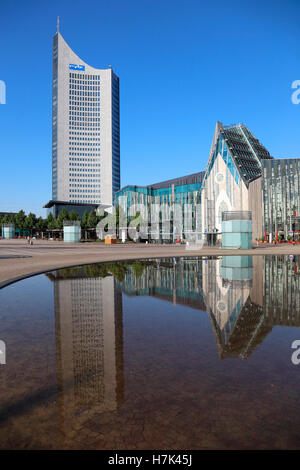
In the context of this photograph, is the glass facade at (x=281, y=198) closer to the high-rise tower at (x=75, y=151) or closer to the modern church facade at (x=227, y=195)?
the modern church facade at (x=227, y=195)

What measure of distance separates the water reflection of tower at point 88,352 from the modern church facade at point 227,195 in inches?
2234

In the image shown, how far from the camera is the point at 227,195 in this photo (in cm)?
8156

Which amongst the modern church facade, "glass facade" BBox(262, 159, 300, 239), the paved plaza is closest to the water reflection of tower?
the paved plaza

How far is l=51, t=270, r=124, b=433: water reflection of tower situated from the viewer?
363 centimetres

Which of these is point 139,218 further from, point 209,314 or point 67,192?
point 67,192

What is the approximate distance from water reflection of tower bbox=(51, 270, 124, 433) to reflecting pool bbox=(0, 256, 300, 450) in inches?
0.7

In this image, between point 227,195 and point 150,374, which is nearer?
point 150,374

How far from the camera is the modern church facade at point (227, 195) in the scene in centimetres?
7050

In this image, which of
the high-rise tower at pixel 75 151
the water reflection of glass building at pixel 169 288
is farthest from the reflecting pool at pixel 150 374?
the high-rise tower at pixel 75 151

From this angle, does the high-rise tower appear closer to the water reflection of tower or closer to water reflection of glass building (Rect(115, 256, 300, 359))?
water reflection of glass building (Rect(115, 256, 300, 359))

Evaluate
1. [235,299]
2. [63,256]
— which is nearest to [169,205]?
[63,256]

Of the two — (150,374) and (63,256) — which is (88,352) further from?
(63,256)

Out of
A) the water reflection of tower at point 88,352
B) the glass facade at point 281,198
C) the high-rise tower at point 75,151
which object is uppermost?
the high-rise tower at point 75,151

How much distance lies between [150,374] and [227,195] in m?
80.7
